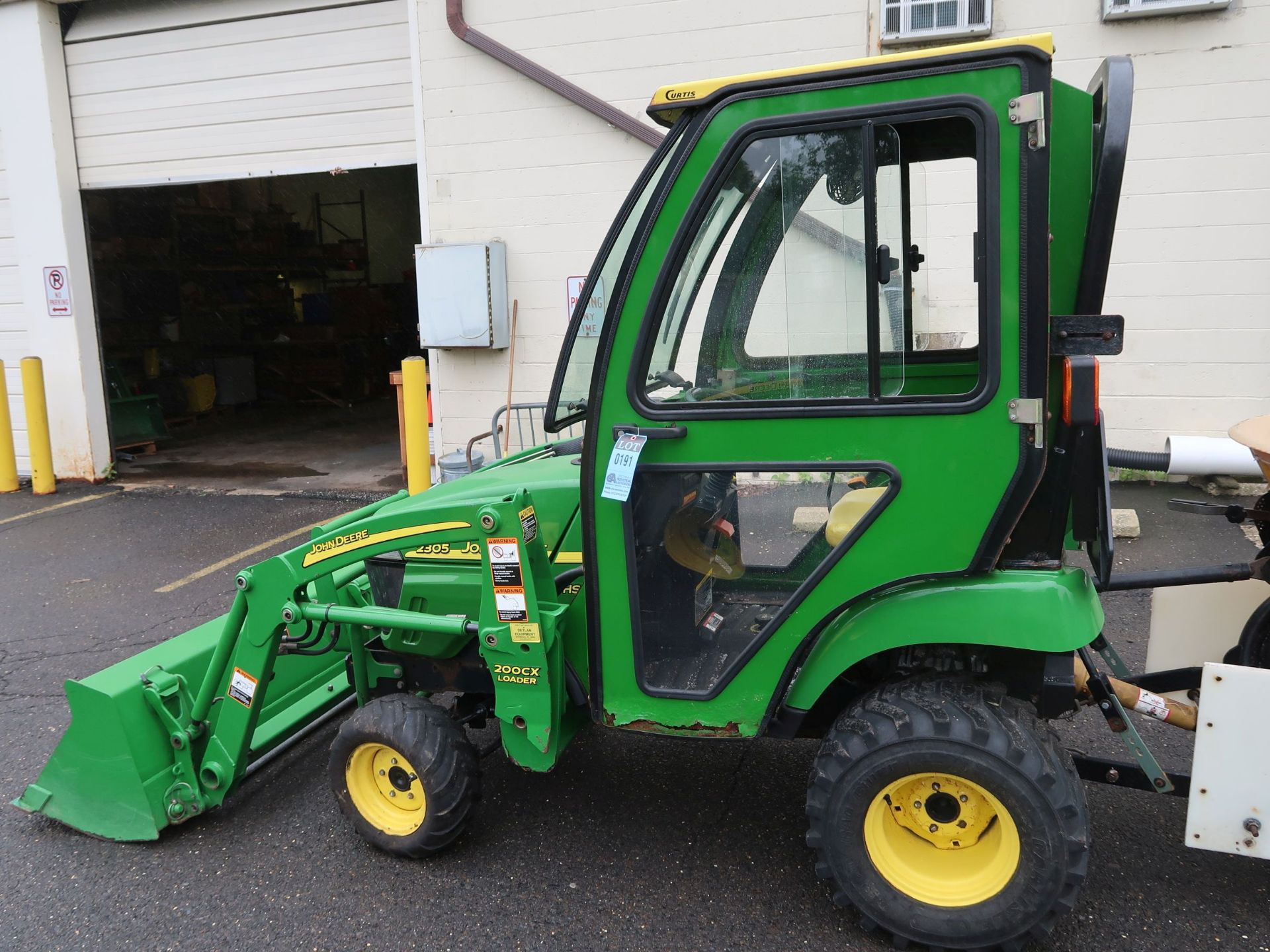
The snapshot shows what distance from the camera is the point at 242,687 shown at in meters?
2.98

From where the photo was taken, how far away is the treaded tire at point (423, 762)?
281cm

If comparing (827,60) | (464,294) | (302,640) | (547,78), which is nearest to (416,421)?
(464,294)

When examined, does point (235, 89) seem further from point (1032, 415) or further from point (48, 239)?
point (1032, 415)

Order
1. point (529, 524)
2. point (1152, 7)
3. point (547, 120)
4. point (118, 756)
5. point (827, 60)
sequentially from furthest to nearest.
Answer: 1. point (547, 120)
2. point (827, 60)
3. point (1152, 7)
4. point (118, 756)
5. point (529, 524)

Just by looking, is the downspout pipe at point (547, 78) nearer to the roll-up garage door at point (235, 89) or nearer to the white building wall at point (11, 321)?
the roll-up garage door at point (235, 89)

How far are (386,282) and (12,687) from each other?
13.9 m

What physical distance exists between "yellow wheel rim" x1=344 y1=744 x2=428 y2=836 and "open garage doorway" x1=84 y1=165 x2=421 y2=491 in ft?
22.5

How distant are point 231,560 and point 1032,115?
6.00 m

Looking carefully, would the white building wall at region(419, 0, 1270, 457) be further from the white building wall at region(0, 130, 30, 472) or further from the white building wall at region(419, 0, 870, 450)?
the white building wall at region(0, 130, 30, 472)

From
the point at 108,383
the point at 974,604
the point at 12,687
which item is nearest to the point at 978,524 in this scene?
the point at 974,604

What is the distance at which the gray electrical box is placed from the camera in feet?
25.3

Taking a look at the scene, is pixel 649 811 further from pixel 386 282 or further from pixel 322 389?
pixel 386 282

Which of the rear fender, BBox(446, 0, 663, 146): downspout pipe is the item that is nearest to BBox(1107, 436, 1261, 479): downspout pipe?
the rear fender

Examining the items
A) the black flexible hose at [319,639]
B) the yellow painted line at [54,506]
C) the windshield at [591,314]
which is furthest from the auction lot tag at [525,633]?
the yellow painted line at [54,506]
